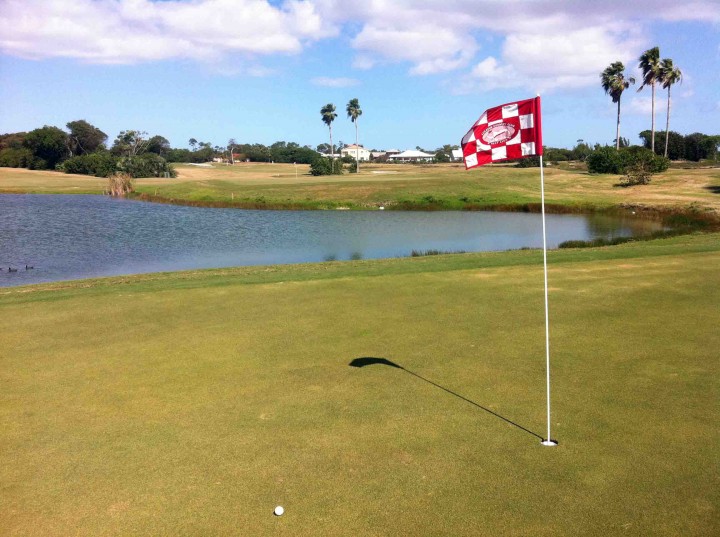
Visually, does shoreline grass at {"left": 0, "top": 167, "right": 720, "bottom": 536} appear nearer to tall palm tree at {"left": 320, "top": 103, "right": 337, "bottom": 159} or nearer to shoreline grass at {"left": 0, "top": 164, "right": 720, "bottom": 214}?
shoreline grass at {"left": 0, "top": 164, "right": 720, "bottom": 214}

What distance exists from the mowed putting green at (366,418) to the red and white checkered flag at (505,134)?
320cm

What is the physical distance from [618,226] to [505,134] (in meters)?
41.8

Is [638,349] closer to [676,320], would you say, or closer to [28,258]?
[676,320]

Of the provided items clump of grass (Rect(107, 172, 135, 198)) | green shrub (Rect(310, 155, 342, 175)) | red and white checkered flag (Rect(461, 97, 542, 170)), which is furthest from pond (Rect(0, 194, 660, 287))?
green shrub (Rect(310, 155, 342, 175))

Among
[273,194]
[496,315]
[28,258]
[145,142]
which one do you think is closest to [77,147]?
[145,142]

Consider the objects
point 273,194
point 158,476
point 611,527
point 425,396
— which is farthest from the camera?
point 273,194

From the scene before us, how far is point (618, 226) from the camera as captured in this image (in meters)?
45.3

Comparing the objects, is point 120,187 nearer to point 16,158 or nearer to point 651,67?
point 16,158

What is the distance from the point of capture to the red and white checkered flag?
23.7 feet

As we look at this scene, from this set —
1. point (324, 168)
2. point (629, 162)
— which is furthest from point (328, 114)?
point (629, 162)

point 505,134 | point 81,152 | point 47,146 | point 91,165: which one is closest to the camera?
point 505,134

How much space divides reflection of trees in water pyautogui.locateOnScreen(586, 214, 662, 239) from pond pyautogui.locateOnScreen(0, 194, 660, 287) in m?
0.07

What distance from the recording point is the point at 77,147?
465ft

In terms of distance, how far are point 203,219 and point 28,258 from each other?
21.2m
